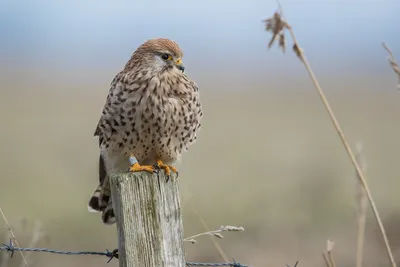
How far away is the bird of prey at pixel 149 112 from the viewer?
5.59m

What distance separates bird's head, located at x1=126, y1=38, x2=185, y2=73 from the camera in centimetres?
584

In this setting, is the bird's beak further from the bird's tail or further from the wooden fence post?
the wooden fence post

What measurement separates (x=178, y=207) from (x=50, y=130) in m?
14.3

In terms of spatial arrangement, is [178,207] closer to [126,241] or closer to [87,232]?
[126,241]

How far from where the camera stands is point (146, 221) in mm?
3986

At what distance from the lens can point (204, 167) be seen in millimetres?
14984

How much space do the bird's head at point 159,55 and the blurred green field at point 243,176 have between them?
863mm

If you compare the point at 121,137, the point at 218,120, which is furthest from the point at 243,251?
the point at 218,120

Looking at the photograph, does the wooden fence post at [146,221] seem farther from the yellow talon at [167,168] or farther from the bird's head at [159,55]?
the bird's head at [159,55]

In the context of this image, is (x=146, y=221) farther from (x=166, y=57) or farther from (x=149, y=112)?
(x=166, y=57)

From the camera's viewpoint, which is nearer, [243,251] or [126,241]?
[126,241]

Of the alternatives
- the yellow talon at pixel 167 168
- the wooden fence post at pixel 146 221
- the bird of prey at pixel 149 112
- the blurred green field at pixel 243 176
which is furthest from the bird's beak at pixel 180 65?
the wooden fence post at pixel 146 221

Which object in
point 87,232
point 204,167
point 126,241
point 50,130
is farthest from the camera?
point 50,130

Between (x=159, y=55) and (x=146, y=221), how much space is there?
208cm
